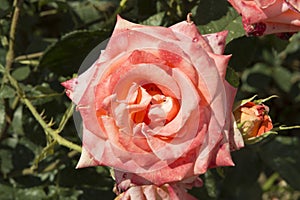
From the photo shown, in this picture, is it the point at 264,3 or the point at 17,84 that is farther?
the point at 17,84

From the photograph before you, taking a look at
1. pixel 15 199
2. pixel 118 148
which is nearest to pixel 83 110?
pixel 118 148

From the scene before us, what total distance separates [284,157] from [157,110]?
2.39 ft

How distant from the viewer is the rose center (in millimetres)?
859

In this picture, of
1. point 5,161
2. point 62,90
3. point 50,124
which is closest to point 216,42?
point 50,124

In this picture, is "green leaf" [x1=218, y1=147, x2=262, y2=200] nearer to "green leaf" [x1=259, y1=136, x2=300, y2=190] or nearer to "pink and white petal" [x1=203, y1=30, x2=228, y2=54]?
"green leaf" [x1=259, y1=136, x2=300, y2=190]

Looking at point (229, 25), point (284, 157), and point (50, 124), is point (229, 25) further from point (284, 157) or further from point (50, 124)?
point (284, 157)

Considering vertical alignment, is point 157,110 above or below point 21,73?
above

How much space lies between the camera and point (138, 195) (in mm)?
878

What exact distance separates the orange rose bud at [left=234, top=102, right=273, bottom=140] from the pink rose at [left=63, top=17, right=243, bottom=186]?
3cm

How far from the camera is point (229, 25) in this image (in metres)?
1.12

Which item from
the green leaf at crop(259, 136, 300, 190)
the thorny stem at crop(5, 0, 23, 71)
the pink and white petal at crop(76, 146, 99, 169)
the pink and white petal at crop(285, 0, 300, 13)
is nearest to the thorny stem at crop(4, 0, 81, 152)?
the thorny stem at crop(5, 0, 23, 71)

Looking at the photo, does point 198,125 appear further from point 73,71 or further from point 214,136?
point 73,71

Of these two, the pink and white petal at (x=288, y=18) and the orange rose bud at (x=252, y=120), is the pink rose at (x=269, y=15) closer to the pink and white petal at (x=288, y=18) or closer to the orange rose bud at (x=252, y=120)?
the pink and white petal at (x=288, y=18)

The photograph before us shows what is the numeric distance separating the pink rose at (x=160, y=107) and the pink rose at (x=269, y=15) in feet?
0.35
